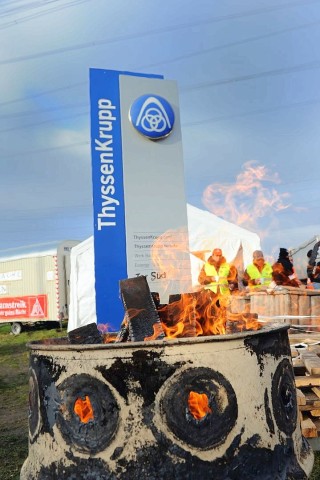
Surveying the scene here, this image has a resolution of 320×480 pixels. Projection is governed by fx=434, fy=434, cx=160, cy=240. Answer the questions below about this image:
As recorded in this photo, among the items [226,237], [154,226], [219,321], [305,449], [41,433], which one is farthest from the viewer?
[226,237]

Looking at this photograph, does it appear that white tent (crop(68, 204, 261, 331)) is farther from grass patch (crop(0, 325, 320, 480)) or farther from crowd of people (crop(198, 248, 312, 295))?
grass patch (crop(0, 325, 320, 480))

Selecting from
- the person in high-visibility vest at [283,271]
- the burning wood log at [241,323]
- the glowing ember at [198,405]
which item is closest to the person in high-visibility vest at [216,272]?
the person in high-visibility vest at [283,271]

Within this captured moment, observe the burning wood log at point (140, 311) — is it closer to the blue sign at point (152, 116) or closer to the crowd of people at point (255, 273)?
the crowd of people at point (255, 273)

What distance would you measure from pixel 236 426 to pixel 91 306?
413 inches

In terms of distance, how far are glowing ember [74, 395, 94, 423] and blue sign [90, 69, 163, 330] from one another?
5.79 metres

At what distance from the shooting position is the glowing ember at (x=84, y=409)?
235 centimetres

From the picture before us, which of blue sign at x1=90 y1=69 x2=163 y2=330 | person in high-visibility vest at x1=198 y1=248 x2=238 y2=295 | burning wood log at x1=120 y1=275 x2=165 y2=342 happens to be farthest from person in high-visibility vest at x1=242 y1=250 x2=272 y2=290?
burning wood log at x1=120 y1=275 x2=165 y2=342

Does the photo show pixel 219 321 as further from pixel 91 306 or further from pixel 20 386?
pixel 91 306

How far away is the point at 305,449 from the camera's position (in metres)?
2.82

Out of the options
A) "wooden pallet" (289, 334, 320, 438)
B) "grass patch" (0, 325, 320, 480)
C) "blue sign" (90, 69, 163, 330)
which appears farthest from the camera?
"blue sign" (90, 69, 163, 330)

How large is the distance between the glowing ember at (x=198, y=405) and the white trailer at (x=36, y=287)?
1695 cm

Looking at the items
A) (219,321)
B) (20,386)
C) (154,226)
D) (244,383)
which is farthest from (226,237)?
(244,383)

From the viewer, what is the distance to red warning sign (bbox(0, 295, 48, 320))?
1938 centimetres

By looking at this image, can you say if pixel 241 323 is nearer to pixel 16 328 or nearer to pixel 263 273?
pixel 263 273
